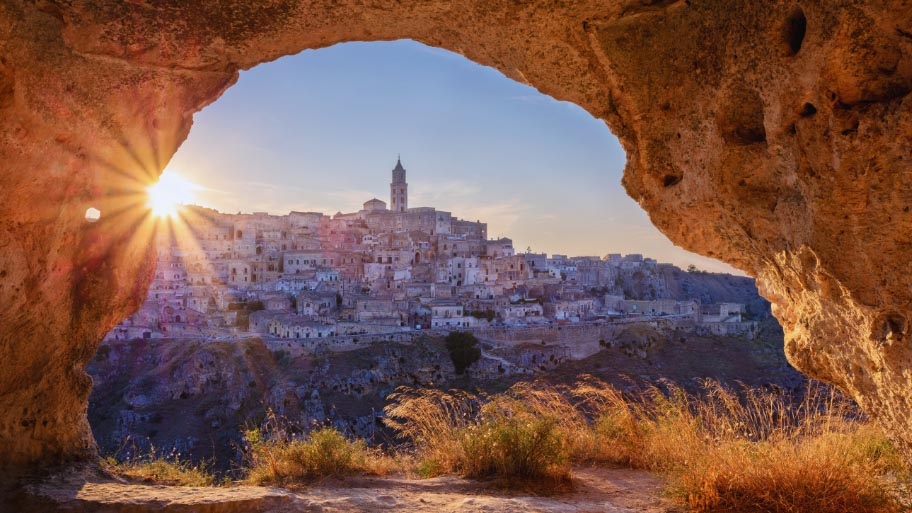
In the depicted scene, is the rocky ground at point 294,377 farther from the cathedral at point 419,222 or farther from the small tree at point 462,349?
the cathedral at point 419,222

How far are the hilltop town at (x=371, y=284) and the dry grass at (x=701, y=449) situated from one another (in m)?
37.2

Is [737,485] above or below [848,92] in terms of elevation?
below

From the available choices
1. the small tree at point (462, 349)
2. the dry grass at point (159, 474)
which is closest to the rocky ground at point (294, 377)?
the small tree at point (462, 349)

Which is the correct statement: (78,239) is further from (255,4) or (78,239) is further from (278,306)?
(278,306)

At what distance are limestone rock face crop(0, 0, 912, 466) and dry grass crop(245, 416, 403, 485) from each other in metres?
1.43

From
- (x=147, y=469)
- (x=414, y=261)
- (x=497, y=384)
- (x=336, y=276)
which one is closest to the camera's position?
(x=147, y=469)

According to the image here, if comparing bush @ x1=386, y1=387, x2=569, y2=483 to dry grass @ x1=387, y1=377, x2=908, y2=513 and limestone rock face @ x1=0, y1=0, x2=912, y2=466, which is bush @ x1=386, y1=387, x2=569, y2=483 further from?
limestone rock face @ x1=0, y1=0, x2=912, y2=466

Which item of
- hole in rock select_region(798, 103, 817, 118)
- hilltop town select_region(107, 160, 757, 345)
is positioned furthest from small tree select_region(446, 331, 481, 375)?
hole in rock select_region(798, 103, 817, 118)

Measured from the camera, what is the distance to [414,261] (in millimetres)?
64562

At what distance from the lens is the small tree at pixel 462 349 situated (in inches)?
1629

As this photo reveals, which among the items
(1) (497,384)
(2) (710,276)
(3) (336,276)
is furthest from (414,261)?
(2) (710,276)

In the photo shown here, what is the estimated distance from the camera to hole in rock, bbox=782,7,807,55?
2.74 m

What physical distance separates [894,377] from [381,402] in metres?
34.7

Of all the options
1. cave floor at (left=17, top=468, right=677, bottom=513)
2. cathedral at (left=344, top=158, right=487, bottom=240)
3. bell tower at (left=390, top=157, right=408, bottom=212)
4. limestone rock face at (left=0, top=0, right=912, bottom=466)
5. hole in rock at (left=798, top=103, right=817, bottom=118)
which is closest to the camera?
limestone rock face at (left=0, top=0, right=912, bottom=466)
